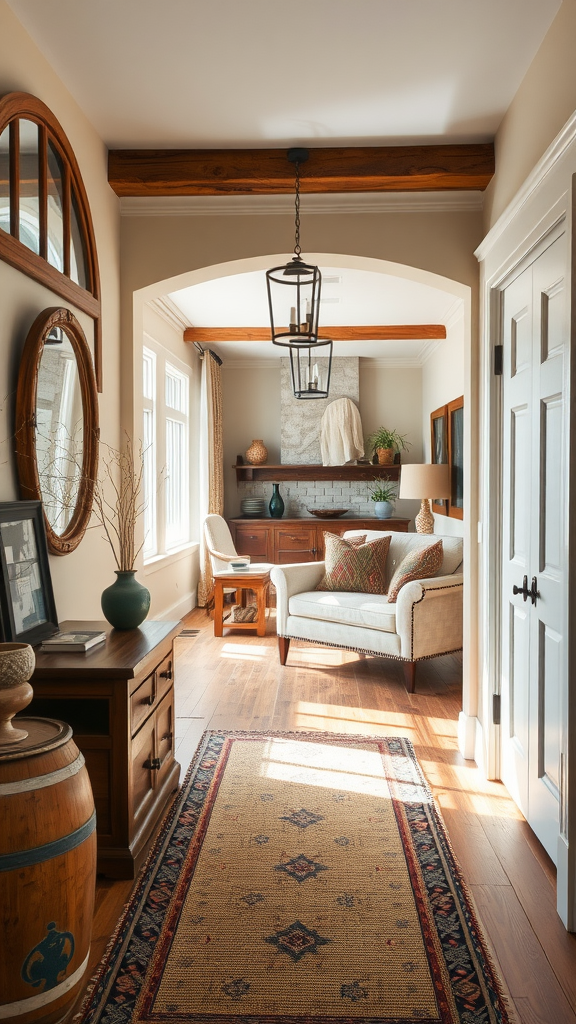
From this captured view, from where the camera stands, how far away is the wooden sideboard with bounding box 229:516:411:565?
8.04 m

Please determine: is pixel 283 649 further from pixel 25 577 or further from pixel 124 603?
pixel 25 577

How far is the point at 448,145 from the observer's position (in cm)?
331

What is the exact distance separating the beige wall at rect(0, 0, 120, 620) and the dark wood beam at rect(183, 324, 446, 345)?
360cm

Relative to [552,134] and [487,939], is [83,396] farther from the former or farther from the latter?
[487,939]

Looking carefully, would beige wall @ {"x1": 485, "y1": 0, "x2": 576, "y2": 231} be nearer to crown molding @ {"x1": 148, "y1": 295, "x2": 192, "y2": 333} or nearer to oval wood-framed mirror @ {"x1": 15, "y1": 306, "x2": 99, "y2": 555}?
oval wood-framed mirror @ {"x1": 15, "y1": 306, "x2": 99, "y2": 555}

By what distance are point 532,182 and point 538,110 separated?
10.9 inches

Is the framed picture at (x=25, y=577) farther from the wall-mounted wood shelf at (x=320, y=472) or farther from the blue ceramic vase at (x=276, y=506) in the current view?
the wall-mounted wood shelf at (x=320, y=472)

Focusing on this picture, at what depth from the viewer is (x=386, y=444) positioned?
8344 millimetres

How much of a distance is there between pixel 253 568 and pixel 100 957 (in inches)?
182

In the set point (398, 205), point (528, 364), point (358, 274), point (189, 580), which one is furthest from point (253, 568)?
point (528, 364)

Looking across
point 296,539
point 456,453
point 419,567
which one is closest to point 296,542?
point 296,539

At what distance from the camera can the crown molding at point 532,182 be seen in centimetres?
213

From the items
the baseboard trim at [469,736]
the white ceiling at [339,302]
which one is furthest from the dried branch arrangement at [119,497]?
the white ceiling at [339,302]

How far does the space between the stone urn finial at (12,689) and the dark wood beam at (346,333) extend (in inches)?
228
